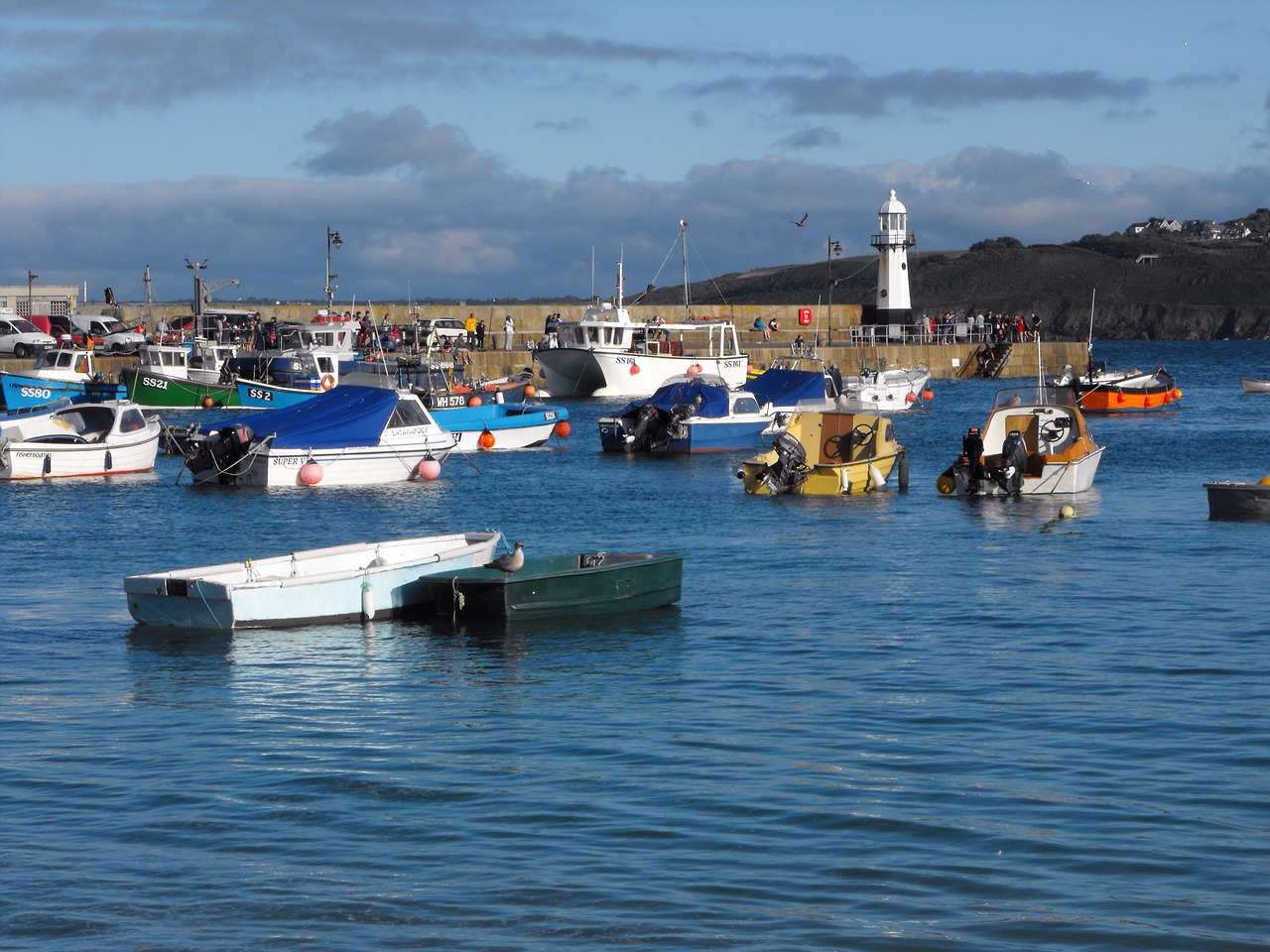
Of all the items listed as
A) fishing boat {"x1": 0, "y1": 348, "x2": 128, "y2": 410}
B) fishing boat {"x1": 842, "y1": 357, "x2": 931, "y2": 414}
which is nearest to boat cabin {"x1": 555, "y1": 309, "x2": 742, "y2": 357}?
fishing boat {"x1": 842, "y1": 357, "x2": 931, "y2": 414}

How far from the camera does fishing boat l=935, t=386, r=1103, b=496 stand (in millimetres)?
32562

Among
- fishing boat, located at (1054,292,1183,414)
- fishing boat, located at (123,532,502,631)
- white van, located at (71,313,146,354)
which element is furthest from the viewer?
white van, located at (71,313,146,354)

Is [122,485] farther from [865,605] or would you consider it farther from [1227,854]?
[1227,854]

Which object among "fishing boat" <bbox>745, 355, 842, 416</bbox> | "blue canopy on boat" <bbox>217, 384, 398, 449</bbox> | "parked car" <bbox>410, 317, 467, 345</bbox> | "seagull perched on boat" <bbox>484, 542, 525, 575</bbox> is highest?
"parked car" <bbox>410, 317, 467, 345</bbox>

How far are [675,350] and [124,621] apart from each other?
51191 millimetres

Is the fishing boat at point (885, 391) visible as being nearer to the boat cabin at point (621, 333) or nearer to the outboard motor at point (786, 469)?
the boat cabin at point (621, 333)

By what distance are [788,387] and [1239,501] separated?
2348cm

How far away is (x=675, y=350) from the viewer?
228 feet

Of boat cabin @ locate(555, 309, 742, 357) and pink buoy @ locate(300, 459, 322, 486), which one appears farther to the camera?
boat cabin @ locate(555, 309, 742, 357)

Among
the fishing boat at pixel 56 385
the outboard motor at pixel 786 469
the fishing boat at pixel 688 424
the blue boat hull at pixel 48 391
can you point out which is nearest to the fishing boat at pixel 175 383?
the fishing boat at pixel 56 385

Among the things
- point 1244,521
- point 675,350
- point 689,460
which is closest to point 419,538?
point 1244,521

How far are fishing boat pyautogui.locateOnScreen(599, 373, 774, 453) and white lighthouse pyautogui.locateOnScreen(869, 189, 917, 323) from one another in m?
45.1

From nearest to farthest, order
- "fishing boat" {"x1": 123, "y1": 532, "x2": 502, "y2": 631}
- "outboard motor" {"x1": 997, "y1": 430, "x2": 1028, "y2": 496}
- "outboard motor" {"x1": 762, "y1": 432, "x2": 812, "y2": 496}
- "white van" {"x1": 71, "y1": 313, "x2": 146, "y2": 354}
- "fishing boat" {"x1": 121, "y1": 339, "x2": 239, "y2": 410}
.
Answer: "fishing boat" {"x1": 123, "y1": 532, "x2": 502, "y2": 631} → "outboard motor" {"x1": 997, "y1": 430, "x2": 1028, "y2": 496} → "outboard motor" {"x1": 762, "y1": 432, "x2": 812, "y2": 496} → "fishing boat" {"x1": 121, "y1": 339, "x2": 239, "y2": 410} → "white van" {"x1": 71, "y1": 313, "x2": 146, "y2": 354}

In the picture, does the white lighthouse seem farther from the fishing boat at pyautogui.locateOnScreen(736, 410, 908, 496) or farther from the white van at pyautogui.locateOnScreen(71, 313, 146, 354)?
the fishing boat at pyautogui.locateOnScreen(736, 410, 908, 496)
